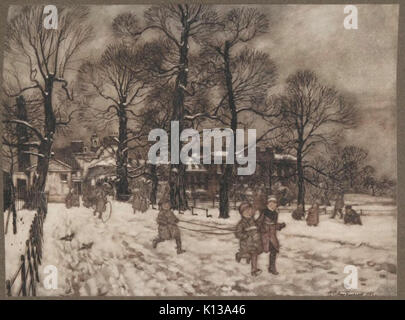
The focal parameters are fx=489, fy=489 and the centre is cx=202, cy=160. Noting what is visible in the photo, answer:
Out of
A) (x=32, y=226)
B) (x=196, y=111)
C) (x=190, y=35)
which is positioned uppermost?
(x=190, y=35)

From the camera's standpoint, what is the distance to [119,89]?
5938 mm

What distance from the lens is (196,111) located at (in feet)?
19.4

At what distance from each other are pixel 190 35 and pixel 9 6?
221 cm

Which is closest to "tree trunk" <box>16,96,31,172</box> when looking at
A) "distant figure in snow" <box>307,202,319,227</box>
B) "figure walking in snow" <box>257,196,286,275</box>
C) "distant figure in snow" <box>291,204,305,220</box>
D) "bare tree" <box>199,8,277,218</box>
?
"bare tree" <box>199,8,277,218</box>

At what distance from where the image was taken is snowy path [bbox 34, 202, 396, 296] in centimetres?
582

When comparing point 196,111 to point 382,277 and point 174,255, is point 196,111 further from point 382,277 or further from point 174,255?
point 382,277

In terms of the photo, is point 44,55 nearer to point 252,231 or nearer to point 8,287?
point 8,287

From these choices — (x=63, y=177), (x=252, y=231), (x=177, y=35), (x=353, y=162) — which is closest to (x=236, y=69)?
(x=177, y=35)

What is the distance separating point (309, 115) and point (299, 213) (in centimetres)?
118

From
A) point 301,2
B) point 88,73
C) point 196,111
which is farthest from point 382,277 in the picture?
point 88,73

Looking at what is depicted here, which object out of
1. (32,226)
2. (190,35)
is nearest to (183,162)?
(190,35)

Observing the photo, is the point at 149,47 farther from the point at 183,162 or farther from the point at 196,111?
the point at 183,162

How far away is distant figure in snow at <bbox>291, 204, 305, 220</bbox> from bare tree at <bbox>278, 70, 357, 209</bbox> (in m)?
0.06

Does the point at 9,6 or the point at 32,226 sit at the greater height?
the point at 9,6
